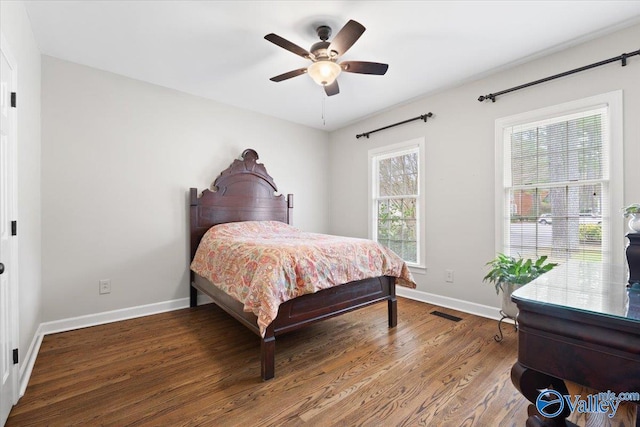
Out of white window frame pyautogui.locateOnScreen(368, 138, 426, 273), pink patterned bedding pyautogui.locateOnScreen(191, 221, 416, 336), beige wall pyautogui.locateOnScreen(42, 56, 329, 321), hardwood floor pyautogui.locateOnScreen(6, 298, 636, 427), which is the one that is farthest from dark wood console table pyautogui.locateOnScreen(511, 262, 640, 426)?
beige wall pyautogui.locateOnScreen(42, 56, 329, 321)

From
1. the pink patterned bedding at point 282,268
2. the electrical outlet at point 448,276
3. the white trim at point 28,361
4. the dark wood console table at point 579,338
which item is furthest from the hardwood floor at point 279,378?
the dark wood console table at point 579,338

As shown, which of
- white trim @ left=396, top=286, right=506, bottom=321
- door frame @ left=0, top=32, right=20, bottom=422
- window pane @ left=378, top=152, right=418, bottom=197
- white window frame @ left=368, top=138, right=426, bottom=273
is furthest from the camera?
window pane @ left=378, top=152, right=418, bottom=197

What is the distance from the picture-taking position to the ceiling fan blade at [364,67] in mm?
2252

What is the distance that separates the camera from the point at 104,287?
2.86m

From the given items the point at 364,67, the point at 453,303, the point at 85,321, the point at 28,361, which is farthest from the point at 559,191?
the point at 85,321

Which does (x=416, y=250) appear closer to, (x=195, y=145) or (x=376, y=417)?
(x=376, y=417)

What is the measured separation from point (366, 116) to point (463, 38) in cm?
191

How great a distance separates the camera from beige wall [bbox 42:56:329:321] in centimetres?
265

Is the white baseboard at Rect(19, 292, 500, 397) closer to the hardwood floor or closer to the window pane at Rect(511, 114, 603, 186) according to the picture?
the hardwood floor

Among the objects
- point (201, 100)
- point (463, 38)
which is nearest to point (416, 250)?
point (463, 38)

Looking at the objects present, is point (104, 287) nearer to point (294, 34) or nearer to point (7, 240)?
point (7, 240)

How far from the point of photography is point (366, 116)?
4.22 meters

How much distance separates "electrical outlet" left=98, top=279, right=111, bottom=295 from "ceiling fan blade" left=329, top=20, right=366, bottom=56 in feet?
9.95

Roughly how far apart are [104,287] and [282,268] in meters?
2.12
